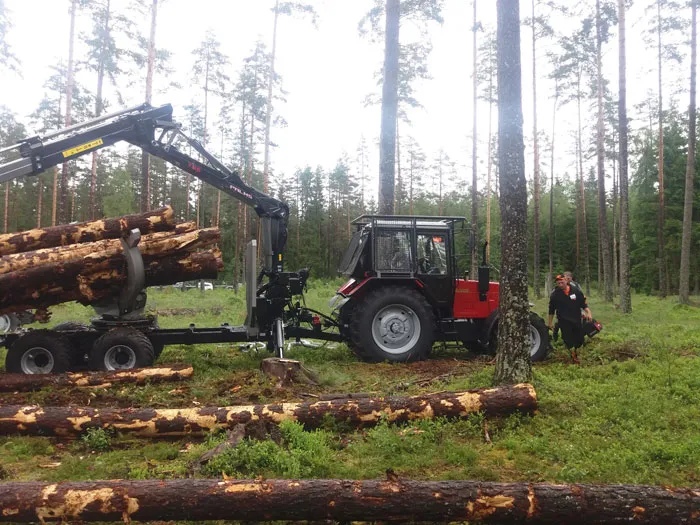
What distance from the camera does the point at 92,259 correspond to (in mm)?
8398

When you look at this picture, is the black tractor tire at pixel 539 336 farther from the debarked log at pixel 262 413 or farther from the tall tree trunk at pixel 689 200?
the tall tree trunk at pixel 689 200

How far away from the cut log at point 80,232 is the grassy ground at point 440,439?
286cm

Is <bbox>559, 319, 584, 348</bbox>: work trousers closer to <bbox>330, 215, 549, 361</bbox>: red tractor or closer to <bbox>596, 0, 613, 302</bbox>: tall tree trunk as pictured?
<bbox>330, 215, 549, 361</bbox>: red tractor

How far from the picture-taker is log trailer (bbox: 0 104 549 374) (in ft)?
28.8

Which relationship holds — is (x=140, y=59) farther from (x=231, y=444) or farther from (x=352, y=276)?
(x=231, y=444)

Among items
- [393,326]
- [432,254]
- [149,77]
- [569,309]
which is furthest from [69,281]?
[149,77]

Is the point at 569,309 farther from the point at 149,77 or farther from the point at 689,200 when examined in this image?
the point at 149,77

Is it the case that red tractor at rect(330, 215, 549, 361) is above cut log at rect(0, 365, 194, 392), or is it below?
above

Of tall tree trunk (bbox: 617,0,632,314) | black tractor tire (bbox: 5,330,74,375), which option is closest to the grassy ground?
black tractor tire (bbox: 5,330,74,375)

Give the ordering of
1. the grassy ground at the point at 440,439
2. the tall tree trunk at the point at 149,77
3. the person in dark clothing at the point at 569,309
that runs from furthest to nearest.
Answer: the tall tree trunk at the point at 149,77 → the person in dark clothing at the point at 569,309 → the grassy ground at the point at 440,439

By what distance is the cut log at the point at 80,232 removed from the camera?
8.89 metres

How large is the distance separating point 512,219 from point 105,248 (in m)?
6.68

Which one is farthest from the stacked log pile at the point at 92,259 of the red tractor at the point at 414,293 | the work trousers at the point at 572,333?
the work trousers at the point at 572,333

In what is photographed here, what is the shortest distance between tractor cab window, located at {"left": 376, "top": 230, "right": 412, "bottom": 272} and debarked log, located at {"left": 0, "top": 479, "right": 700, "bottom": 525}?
6.21 meters
